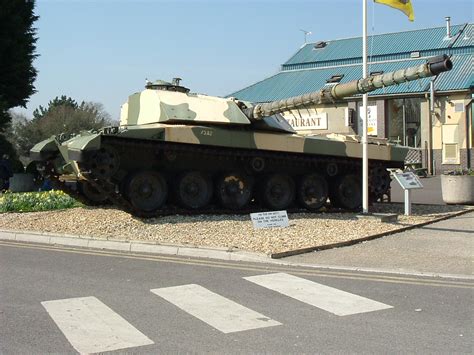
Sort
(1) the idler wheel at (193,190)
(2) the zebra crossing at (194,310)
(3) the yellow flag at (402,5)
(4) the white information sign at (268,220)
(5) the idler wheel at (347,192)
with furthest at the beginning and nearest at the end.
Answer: (5) the idler wheel at (347,192), (1) the idler wheel at (193,190), (3) the yellow flag at (402,5), (4) the white information sign at (268,220), (2) the zebra crossing at (194,310)

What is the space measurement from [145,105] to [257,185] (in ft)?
10.7

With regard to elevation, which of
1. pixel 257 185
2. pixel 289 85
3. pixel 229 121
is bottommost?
pixel 257 185

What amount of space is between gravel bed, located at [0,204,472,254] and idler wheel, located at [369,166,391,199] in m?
1.67

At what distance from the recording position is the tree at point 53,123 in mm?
52938

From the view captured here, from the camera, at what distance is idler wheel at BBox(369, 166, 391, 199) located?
620 inches

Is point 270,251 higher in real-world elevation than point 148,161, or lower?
lower

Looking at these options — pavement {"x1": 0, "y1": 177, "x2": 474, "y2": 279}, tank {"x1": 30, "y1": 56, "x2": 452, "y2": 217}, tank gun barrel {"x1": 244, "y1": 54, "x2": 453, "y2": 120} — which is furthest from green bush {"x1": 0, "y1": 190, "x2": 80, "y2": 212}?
tank gun barrel {"x1": 244, "y1": 54, "x2": 453, "y2": 120}

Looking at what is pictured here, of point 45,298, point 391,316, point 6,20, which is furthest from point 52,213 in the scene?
point 6,20

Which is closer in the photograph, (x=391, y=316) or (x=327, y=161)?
(x=391, y=316)

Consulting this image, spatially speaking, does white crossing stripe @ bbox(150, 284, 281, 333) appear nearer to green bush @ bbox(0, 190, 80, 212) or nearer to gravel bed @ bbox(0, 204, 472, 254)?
gravel bed @ bbox(0, 204, 472, 254)

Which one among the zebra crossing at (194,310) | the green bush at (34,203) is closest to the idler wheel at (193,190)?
the green bush at (34,203)

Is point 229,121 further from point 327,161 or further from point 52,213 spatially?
point 52,213

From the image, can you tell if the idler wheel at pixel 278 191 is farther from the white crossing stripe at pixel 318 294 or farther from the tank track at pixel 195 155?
the white crossing stripe at pixel 318 294

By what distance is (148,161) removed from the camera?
13180mm
